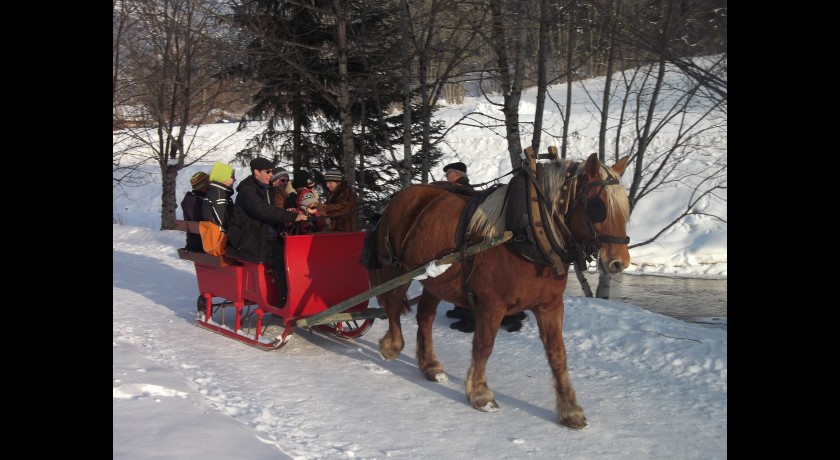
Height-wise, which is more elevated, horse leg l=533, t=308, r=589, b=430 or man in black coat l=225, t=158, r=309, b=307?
man in black coat l=225, t=158, r=309, b=307

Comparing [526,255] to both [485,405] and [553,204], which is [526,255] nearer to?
[553,204]

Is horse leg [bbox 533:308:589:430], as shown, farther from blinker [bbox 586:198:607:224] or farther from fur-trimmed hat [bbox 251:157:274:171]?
fur-trimmed hat [bbox 251:157:274:171]

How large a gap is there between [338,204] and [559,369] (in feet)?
9.96

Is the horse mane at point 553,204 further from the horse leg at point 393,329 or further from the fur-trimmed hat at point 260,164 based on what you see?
the fur-trimmed hat at point 260,164

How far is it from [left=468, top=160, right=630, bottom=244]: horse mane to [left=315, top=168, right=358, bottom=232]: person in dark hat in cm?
212

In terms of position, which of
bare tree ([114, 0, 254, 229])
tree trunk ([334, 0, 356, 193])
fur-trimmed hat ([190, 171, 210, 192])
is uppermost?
bare tree ([114, 0, 254, 229])

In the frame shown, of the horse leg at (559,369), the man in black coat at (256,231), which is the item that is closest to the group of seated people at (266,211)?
the man in black coat at (256,231)

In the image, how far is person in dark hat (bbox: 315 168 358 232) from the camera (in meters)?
6.66

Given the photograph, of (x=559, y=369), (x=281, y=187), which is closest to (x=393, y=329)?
(x=559, y=369)

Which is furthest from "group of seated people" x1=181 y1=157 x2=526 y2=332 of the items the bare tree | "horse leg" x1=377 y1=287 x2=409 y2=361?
the bare tree

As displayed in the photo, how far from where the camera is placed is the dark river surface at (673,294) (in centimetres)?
1100

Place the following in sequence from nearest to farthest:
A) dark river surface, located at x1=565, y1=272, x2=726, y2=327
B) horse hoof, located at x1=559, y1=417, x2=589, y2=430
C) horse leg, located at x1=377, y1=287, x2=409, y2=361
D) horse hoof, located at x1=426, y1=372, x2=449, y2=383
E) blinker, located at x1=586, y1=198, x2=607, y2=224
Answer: blinker, located at x1=586, y1=198, x2=607, y2=224 → horse hoof, located at x1=559, y1=417, x2=589, y2=430 → horse hoof, located at x1=426, y1=372, x2=449, y2=383 → horse leg, located at x1=377, y1=287, x2=409, y2=361 → dark river surface, located at x1=565, y1=272, x2=726, y2=327

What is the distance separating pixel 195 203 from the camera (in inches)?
290
